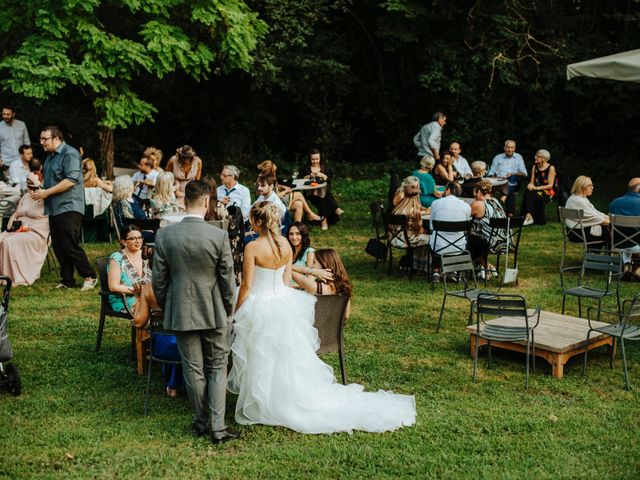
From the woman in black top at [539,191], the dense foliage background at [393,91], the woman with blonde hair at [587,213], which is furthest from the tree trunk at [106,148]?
the woman with blonde hair at [587,213]

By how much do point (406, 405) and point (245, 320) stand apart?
50.7 inches

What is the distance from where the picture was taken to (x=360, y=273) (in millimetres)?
10859

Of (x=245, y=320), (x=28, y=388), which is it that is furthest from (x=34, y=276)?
(x=245, y=320)

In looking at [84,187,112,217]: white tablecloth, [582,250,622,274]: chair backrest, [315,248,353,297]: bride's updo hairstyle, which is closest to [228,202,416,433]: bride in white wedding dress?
[315,248,353,297]: bride's updo hairstyle

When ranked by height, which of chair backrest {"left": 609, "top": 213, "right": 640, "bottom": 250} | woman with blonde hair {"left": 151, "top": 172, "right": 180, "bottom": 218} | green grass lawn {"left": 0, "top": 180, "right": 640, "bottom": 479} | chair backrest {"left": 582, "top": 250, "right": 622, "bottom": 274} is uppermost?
woman with blonde hair {"left": 151, "top": 172, "right": 180, "bottom": 218}

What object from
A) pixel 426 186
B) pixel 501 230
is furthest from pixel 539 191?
pixel 501 230

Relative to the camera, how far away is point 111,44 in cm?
1438

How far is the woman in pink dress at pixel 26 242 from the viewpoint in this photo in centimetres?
995

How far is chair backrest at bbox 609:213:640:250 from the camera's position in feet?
32.2

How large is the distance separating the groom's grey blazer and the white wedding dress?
0.49 metres

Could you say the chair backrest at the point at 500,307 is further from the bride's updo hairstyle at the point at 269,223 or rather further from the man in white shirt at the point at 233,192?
the man in white shirt at the point at 233,192

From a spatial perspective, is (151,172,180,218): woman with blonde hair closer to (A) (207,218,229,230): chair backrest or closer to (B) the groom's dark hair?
(A) (207,218,229,230): chair backrest

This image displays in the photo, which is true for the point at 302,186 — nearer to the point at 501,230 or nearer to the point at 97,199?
the point at 97,199

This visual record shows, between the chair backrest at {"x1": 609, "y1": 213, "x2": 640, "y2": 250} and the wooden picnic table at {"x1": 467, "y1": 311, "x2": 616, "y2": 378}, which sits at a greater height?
the chair backrest at {"x1": 609, "y1": 213, "x2": 640, "y2": 250}
